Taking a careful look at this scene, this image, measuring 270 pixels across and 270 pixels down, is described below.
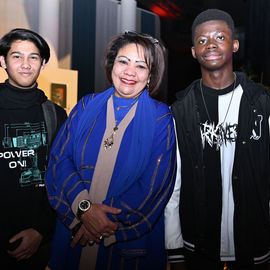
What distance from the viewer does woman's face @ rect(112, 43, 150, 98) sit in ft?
5.61

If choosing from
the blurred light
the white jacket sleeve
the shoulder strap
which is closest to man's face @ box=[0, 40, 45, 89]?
the shoulder strap

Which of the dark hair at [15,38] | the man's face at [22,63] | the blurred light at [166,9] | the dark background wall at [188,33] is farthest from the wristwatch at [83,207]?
the blurred light at [166,9]

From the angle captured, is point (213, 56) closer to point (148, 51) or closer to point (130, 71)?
point (148, 51)

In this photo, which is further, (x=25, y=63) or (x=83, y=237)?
(x=25, y=63)

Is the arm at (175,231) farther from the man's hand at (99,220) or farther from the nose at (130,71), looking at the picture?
the nose at (130,71)

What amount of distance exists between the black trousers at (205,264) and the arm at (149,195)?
490 mm

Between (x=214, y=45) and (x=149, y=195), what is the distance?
1.08 metres

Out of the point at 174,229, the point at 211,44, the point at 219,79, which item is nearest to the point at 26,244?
the point at 174,229

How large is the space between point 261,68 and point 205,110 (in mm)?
6755

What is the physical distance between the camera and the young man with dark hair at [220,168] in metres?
1.76

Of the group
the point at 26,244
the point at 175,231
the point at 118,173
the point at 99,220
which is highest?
the point at 118,173

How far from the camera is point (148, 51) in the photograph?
1.73 metres

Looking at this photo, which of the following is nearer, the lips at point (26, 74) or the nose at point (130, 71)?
the nose at point (130, 71)

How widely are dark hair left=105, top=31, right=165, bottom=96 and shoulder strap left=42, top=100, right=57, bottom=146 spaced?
0.51 meters
